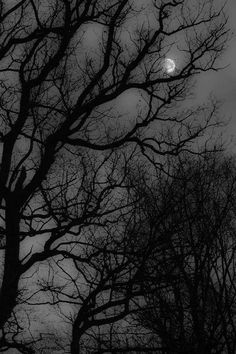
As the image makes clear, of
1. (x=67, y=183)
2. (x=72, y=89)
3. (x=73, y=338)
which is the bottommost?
(x=73, y=338)

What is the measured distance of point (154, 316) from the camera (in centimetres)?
1544

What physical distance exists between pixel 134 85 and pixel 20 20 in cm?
333

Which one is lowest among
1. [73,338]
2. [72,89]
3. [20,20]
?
[73,338]

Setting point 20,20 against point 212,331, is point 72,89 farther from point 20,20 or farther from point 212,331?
point 212,331

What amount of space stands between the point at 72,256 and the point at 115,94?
4382 millimetres

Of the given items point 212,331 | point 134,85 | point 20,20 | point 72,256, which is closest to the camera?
point 72,256

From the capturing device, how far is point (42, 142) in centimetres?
1146

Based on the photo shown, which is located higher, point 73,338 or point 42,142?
point 42,142

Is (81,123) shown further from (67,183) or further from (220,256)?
(220,256)

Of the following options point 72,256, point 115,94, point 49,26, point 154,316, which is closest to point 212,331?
point 154,316

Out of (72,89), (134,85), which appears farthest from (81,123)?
(134,85)

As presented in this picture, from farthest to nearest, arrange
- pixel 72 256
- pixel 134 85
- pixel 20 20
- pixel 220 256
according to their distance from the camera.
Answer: pixel 220 256
pixel 134 85
pixel 20 20
pixel 72 256

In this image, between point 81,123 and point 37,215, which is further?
point 81,123

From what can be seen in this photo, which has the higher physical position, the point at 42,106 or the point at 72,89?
the point at 72,89
